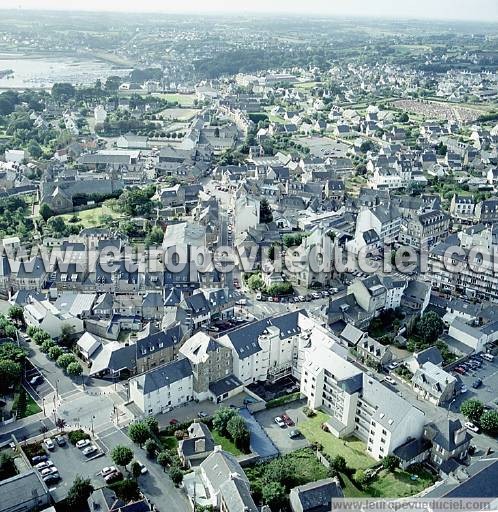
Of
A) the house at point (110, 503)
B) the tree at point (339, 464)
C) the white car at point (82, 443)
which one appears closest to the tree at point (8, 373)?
the white car at point (82, 443)

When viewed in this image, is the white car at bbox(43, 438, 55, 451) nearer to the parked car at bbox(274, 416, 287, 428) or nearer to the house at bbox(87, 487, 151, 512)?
the house at bbox(87, 487, 151, 512)

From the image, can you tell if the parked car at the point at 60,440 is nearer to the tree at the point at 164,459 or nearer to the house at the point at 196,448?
the tree at the point at 164,459

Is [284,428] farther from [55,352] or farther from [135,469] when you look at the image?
[55,352]

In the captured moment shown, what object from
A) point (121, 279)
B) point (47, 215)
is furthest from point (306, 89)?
point (121, 279)

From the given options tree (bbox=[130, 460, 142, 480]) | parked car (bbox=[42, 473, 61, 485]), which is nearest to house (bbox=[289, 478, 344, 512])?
tree (bbox=[130, 460, 142, 480])

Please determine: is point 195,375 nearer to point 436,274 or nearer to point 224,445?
point 224,445

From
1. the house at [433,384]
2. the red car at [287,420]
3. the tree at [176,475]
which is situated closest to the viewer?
the tree at [176,475]
